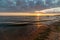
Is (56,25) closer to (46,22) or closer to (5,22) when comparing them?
(46,22)

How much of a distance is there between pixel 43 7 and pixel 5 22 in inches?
14.9

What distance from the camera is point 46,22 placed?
4.30 ft

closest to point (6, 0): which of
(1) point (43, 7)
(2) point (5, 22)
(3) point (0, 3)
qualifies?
(3) point (0, 3)

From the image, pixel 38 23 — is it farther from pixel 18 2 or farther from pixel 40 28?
pixel 18 2

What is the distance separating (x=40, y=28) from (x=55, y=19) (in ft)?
0.55

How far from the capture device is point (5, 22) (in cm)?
128

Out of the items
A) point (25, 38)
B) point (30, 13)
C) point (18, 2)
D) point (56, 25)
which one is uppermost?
point (18, 2)

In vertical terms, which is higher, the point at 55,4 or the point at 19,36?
the point at 55,4

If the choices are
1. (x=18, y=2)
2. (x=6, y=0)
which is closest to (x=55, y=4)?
(x=18, y=2)

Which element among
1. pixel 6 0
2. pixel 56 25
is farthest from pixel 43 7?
pixel 6 0

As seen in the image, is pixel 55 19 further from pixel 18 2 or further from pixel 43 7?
pixel 18 2

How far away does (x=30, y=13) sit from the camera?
1.27 metres

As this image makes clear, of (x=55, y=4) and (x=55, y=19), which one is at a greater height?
(x=55, y=4)

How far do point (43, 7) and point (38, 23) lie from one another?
0.51 ft
